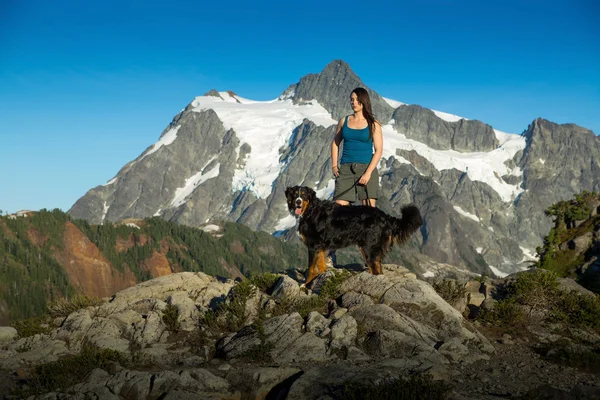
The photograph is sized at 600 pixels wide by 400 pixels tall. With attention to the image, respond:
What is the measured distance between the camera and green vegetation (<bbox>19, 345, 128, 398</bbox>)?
10156 millimetres

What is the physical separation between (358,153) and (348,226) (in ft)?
7.07

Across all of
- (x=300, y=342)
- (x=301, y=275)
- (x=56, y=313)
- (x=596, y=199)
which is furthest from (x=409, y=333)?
(x=596, y=199)

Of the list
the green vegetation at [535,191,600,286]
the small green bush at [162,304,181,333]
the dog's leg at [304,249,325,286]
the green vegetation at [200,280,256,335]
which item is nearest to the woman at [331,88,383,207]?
the dog's leg at [304,249,325,286]

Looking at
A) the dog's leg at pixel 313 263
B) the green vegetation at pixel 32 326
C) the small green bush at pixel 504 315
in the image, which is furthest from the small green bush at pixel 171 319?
the small green bush at pixel 504 315

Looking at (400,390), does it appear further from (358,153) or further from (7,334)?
(7,334)

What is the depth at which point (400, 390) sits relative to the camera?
8523 millimetres

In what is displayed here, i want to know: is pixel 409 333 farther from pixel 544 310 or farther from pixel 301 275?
pixel 301 275

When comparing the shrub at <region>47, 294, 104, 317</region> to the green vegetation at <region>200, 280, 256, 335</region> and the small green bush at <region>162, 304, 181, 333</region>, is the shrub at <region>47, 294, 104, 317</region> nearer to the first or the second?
the small green bush at <region>162, 304, 181, 333</region>

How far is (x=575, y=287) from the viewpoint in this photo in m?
15.7

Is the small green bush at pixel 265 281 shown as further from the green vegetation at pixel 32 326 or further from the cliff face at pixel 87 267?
the cliff face at pixel 87 267

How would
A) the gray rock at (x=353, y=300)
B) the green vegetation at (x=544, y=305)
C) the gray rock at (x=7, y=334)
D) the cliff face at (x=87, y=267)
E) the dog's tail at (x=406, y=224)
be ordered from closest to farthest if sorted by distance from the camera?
the gray rock at (x=353, y=300) < the green vegetation at (x=544, y=305) < the gray rock at (x=7, y=334) < the dog's tail at (x=406, y=224) < the cliff face at (x=87, y=267)

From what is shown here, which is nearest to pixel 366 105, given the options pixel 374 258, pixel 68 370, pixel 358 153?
pixel 358 153

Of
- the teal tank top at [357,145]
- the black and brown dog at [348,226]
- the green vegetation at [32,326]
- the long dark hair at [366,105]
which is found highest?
the long dark hair at [366,105]

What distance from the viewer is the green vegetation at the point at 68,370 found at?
1016 cm
